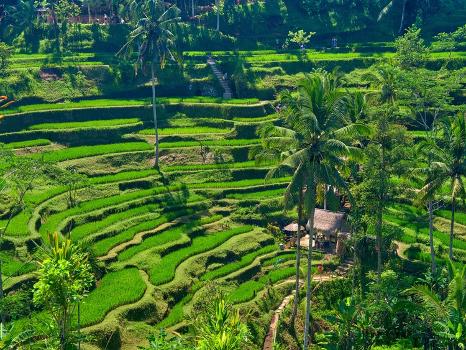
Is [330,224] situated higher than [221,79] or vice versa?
[221,79]

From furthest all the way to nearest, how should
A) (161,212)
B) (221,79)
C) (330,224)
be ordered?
1. (221,79)
2. (161,212)
3. (330,224)

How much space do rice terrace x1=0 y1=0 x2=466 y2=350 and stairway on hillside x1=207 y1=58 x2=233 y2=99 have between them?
0.82 feet

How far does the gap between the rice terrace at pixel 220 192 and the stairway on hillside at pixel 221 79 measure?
25 cm

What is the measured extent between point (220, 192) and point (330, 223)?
9860 mm

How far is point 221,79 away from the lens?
214 feet

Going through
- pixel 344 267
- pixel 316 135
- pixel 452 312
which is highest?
pixel 316 135

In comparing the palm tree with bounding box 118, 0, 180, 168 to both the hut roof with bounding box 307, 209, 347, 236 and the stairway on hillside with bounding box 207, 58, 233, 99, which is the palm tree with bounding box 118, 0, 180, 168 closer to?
the stairway on hillside with bounding box 207, 58, 233, 99

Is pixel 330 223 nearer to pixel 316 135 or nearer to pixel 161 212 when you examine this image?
pixel 161 212

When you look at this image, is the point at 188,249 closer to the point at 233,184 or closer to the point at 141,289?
the point at 141,289

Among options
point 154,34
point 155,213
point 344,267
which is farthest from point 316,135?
point 154,34

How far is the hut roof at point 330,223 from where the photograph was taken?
4209 cm

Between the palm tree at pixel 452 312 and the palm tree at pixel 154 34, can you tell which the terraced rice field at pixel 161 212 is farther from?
the palm tree at pixel 452 312

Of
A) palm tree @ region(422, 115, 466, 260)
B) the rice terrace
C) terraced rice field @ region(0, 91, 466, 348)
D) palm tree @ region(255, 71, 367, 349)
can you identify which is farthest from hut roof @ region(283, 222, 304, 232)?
palm tree @ region(255, 71, 367, 349)

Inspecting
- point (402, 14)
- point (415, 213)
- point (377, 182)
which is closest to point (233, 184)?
point (415, 213)
